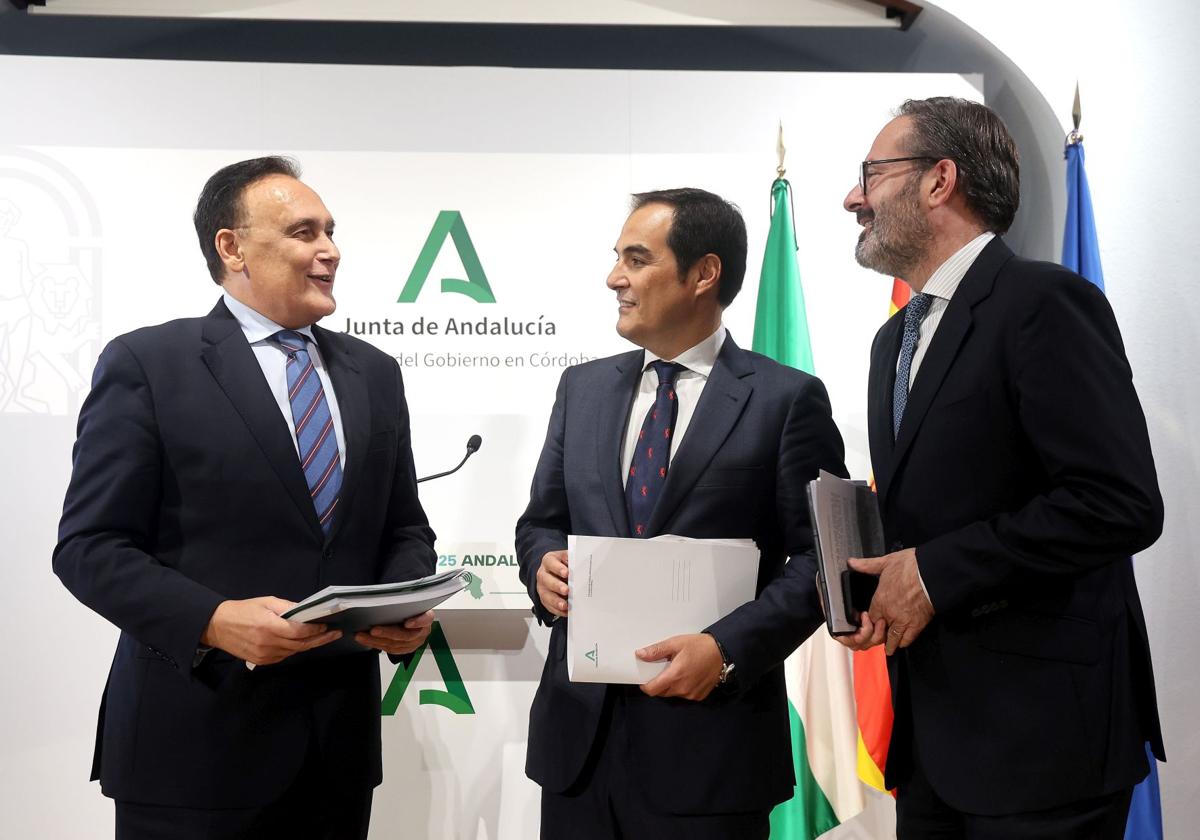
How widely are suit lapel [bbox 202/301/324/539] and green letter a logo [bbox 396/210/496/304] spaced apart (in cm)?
154

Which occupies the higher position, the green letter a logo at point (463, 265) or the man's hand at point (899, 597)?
the green letter a logo at point (463, 265)

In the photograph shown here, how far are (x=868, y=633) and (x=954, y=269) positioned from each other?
0.77 meters

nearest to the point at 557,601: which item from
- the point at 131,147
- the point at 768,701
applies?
the point at 768,701

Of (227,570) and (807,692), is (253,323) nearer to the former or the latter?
(227,570)

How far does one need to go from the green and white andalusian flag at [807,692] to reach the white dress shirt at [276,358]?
5.75 feet

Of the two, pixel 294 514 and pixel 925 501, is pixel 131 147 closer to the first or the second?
pixel 294 514

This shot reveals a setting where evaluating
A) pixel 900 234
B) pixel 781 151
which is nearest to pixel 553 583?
pixel 900 234

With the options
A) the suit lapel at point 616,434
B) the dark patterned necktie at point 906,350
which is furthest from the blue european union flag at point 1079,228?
the suit lapel at point 616,434

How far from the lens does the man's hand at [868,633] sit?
6.57 feet

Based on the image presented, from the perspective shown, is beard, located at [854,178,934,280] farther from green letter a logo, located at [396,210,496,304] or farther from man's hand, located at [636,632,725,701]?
green letter a logo, located at [396,210,496,304]

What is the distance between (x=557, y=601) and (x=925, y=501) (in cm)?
79

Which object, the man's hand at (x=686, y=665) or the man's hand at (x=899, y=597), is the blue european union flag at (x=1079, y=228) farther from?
the man's hand at (x=686, y=665)

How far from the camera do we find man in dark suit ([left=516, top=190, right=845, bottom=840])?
7.16 feet

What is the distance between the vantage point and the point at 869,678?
362 cm
